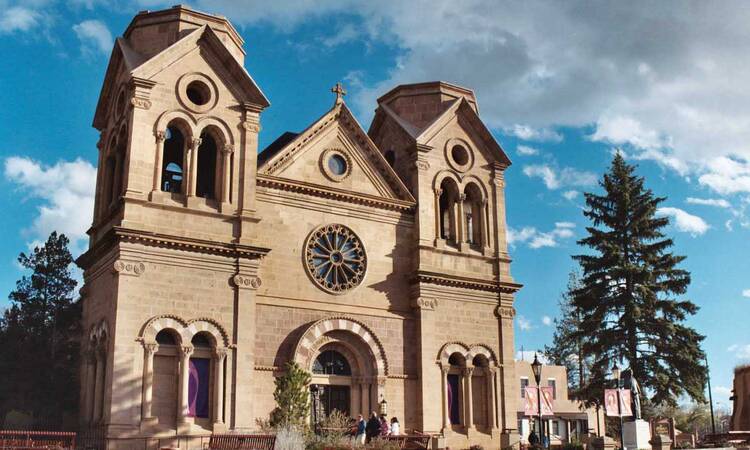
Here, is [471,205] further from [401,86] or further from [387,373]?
[387,373]

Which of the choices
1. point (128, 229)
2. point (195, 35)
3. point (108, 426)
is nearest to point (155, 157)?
point (128, 229)

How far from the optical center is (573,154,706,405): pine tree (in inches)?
1592

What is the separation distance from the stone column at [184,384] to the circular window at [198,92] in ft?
31.1

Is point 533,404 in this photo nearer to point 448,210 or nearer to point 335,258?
point 335,258

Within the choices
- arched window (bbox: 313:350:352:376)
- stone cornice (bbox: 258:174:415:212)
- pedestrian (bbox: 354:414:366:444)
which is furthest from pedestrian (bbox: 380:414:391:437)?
stone cornice (bbox: 258:174:415:212)

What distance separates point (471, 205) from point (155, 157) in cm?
1528

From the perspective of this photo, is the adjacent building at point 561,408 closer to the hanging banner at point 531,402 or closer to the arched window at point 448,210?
the arched window at point 448,210

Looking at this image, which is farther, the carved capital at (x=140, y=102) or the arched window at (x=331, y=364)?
the arched window at (x=331, y=364)

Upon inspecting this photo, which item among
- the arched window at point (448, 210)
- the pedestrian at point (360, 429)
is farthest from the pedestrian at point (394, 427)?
the arched window at point (448, 210)

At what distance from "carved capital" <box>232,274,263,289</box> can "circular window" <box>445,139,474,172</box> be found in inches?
467

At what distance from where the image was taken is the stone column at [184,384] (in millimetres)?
27078

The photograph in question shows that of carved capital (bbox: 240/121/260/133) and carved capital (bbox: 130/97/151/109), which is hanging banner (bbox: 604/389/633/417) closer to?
carved capital (bbox: 240/121/260/133)

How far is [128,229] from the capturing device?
27.2 meters

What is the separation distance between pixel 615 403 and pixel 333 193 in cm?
1332
